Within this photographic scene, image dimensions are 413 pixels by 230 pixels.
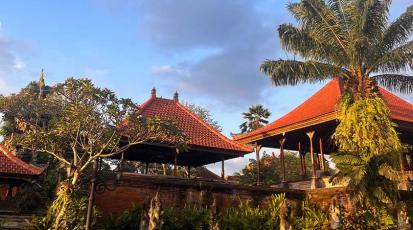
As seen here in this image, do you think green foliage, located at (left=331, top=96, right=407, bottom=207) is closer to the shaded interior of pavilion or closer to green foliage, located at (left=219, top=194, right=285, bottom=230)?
green foliage, located at (left=219, top=194, right=285, bottom=230)

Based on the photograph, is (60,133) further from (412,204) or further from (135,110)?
(412,204)

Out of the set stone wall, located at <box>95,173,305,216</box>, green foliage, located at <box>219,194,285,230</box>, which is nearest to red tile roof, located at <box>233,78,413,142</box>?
stone wall, located at <box>95,173,305,216</box>

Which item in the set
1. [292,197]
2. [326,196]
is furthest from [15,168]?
[326,196]

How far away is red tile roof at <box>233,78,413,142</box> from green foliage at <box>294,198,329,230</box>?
335 centimetres

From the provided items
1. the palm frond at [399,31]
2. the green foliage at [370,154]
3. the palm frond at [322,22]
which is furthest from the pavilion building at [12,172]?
the palm frond at [399,31]

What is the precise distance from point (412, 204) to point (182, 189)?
8331mm

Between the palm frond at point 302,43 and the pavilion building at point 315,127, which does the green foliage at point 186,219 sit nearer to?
the pavilion building at point 315,127

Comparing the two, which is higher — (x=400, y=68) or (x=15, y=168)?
(x=400, y=68)

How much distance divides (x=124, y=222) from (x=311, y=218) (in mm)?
6617

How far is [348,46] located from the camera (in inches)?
566

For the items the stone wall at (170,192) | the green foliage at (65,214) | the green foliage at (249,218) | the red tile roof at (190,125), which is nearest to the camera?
the green foliage at (65,214)

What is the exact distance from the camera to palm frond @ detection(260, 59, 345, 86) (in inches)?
592

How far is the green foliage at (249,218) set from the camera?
1334 cm

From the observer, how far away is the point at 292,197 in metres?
15.8
